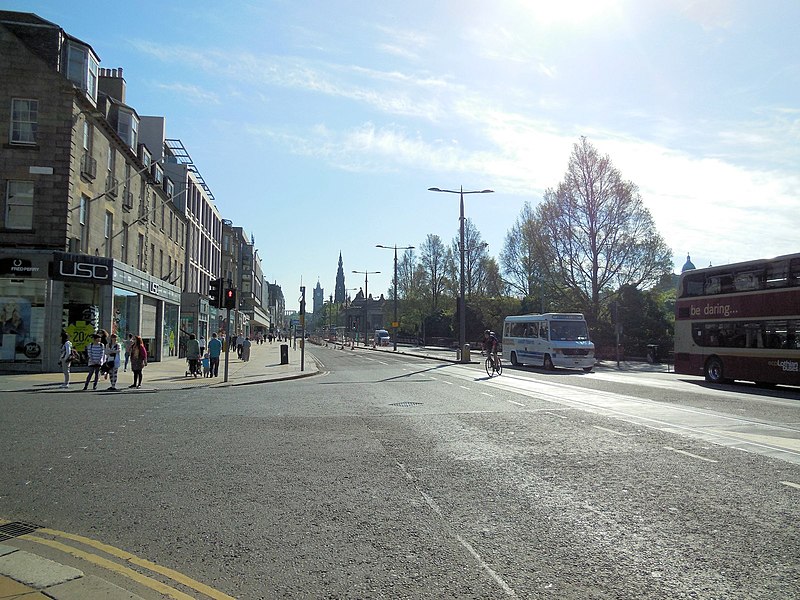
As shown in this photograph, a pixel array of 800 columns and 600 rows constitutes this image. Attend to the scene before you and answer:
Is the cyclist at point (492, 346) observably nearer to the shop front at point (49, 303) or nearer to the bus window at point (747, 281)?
the bus window at point (747, 281)

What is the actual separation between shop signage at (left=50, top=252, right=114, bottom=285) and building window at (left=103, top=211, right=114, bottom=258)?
2.22 m

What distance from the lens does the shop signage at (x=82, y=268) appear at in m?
23.5

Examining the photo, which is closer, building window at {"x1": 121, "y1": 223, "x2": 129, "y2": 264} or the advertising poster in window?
the advertising poster in window

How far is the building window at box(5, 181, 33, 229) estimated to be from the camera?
23703 millimetres

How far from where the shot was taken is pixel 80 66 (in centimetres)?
2584

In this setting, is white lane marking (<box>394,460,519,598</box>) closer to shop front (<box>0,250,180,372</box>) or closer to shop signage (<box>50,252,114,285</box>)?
shop signage (<box>50,252,114,285</box>)

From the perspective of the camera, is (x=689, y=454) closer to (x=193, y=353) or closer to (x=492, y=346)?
(x=492, y=346)

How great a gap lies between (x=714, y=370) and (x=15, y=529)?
76.8 ft

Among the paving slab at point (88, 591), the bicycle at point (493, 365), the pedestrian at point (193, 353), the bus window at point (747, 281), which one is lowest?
the paving slab at point (88, 591)

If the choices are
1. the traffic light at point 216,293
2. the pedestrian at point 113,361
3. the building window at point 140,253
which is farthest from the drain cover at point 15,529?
the building window at point 140,253

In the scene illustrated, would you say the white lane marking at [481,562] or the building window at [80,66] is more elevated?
the building window at [80,66]

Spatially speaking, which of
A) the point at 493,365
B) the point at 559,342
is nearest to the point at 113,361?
the point at 493,365

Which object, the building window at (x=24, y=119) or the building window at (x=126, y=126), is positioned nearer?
the building window at (x=24, y=119)

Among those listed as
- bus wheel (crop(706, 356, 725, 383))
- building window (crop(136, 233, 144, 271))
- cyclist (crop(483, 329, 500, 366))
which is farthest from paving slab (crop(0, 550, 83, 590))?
building window (crop(136, 233, 144, 271))
